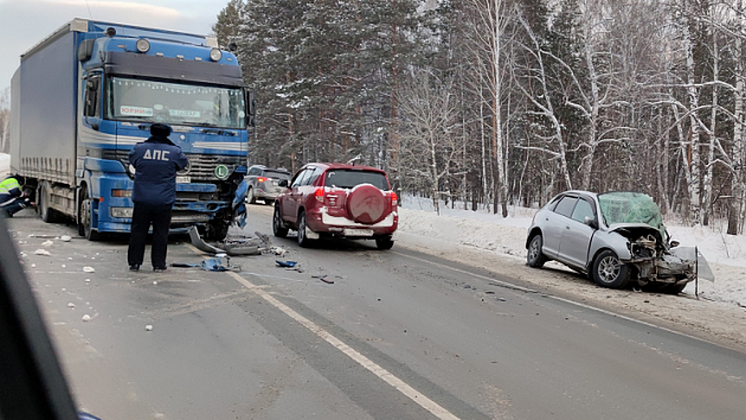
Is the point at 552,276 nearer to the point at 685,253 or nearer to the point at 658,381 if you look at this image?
the point at 685,253

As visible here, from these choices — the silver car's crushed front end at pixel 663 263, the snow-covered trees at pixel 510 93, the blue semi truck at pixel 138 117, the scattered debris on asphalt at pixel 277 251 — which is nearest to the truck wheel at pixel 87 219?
the blue semi truck at pixel 138 117

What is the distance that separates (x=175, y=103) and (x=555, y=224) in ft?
25.0

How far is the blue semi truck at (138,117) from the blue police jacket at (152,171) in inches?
93.1

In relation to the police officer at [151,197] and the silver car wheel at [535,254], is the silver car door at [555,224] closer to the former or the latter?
the silver car wheel at [535,254]

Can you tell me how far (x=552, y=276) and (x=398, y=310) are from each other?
4978 millimetres

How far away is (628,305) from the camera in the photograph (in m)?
9.20

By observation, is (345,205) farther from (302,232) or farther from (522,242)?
(522,242)

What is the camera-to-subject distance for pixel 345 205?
13.0 meters

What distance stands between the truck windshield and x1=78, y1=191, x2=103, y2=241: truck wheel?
174 cm

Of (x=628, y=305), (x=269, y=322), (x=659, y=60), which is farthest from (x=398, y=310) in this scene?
(x=659, y=60)

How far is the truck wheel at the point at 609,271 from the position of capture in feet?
34.2

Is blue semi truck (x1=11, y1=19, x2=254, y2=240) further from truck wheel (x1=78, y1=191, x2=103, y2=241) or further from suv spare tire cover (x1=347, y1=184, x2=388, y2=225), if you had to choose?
suv spare tire cover (x1=347, y1=184, x2=388, y2=225)

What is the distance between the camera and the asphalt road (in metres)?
4.60

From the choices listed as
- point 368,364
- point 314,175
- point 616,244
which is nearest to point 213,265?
point 314,175
